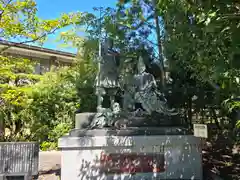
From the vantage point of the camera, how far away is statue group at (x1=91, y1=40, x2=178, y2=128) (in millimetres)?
5422

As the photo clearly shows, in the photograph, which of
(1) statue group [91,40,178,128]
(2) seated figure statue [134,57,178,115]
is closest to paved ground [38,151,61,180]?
(1) statue group [91,40,178,128]

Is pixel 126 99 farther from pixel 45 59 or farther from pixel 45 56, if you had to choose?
pixel 45 59

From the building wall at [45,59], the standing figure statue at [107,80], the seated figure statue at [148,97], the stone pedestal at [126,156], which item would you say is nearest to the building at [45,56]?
the building wall at [45,59]

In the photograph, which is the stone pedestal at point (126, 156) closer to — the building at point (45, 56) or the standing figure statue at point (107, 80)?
the standing figure statue at point (107, 80)

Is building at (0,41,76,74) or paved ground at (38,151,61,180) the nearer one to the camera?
paved ground at (38,151,61,180)

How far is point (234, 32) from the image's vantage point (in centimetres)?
158

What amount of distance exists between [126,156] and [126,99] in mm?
1788

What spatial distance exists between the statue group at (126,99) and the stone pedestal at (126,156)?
0.35 m

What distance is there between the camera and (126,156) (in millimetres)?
4996

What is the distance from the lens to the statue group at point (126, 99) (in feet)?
17.8

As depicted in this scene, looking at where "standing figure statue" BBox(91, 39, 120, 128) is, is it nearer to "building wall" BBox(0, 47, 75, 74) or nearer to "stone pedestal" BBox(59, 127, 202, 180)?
"stone pedestal" BBox(59, 127, 202, 180)

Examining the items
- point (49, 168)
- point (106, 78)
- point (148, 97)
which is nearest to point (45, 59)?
point (49, 168)

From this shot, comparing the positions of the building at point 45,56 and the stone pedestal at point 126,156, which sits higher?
the building at point 45,56

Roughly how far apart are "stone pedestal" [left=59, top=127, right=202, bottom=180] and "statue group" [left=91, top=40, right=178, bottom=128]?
1.16ft
